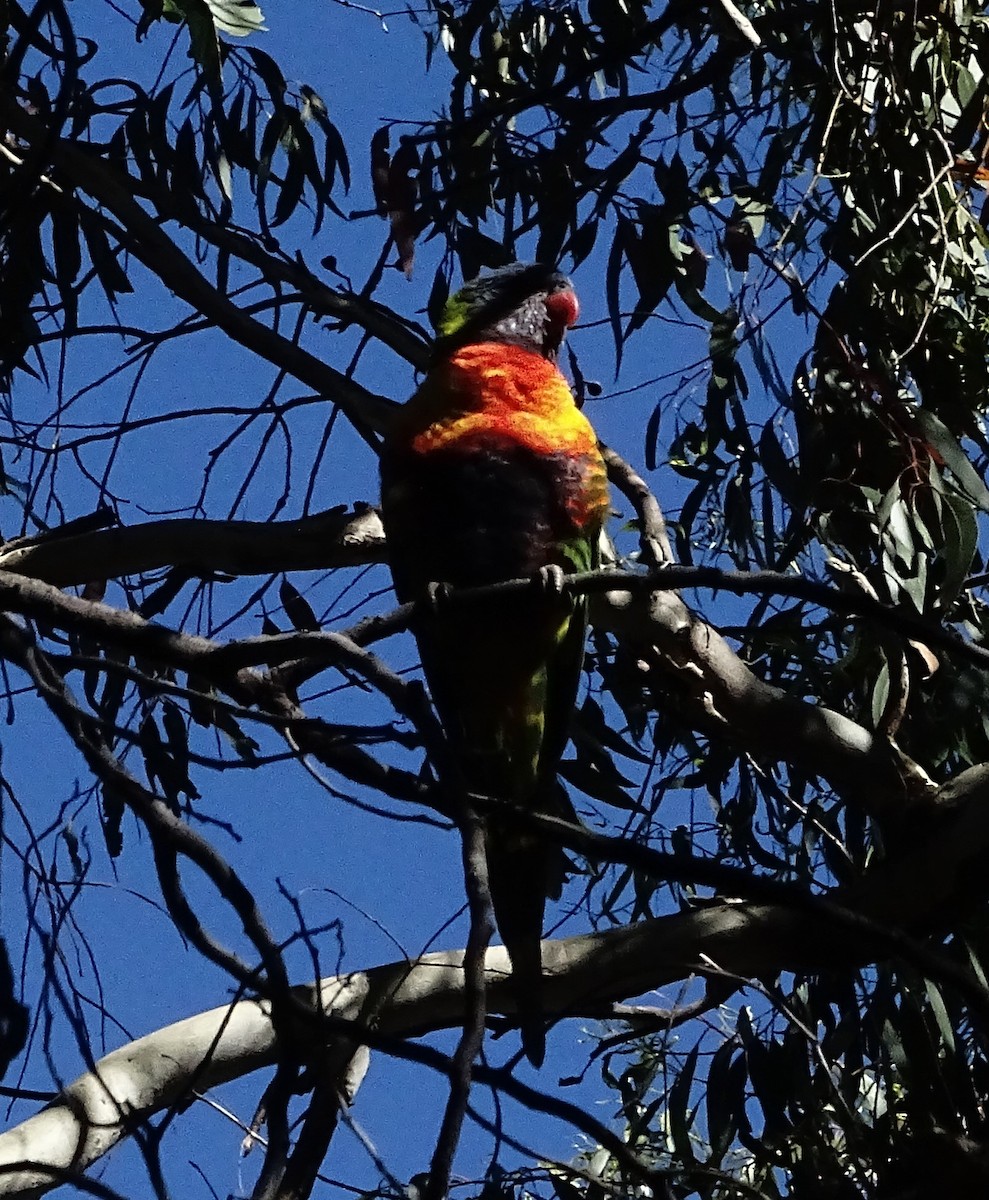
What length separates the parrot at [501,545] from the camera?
2.28 m

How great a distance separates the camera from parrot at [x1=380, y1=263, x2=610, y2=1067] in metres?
2.28

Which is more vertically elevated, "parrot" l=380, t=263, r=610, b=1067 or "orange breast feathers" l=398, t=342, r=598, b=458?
"orange breast feathers" l=398, t=342, r=598, b=458

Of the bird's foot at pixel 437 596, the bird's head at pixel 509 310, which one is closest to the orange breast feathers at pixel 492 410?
the bird's head at pixel 509 310

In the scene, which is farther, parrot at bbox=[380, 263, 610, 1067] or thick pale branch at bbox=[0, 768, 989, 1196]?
parrot at bbox=[380, 263, 610, 1067]

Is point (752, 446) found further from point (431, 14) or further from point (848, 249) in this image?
point (431, 14)

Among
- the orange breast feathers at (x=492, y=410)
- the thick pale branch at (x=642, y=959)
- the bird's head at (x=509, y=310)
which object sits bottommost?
the thick pale branch at (x=642, y=959)

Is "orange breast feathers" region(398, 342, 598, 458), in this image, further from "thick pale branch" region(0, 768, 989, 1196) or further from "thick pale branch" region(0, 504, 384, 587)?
"thick pale branch" region(0, 768, 989, 1196)

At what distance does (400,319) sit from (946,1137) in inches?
67.1

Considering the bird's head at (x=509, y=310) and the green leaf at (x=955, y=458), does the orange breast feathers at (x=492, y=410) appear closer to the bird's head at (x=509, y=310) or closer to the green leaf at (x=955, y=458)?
the bird's head at (x=509, y=310)

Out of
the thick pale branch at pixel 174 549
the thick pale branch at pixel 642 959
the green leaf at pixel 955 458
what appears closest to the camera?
the thick pale branch at pixel 642 959

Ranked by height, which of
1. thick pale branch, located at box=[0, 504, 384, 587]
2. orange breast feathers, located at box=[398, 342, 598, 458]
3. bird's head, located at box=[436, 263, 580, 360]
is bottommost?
thick pale branch, located at box=[0, 504, 384, 587]

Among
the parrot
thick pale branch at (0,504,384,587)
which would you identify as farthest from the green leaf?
thick pale branch at (0,504,384,587)

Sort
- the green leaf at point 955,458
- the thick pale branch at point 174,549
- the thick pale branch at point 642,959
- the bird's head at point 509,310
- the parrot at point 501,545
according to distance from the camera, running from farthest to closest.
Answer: the bird's head at point 509,310, the parrot at point 501,545, the thick pale branch at point 174,549, the green leaf at point 955,458, the thick pale branch at point 642,959

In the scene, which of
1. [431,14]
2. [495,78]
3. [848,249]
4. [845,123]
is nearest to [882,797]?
[848,249]
